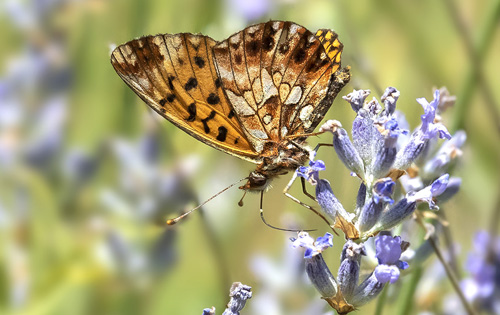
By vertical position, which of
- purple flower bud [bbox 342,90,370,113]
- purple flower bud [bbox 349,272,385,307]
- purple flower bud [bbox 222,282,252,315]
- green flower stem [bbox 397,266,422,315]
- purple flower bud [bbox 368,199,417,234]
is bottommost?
green flower stem [bbox 397,266,422,315]

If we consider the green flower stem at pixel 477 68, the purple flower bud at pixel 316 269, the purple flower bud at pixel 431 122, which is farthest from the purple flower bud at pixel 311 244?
the green flower stem at pixel 477 68

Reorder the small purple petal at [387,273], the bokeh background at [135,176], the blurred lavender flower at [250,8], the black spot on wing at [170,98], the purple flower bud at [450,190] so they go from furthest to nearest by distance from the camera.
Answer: the blurred lavender flower at [250,8], the bokeh background at [135,176], the black spot on wing at [170,98], the purple flower bud at [450,190], the small purple petal at [387,273]

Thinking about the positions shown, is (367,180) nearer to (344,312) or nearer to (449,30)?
(344,312)

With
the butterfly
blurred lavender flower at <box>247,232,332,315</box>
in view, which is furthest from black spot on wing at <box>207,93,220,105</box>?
blurred lavender flower at <box>247,232,332,315</box>

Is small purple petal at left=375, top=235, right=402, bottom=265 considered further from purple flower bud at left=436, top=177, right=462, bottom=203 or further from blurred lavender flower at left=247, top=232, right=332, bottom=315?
blurred lavender flower at left=247, top=232, right=332, bottom=315

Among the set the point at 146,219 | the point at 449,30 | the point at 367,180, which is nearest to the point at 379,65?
the point at 449,30

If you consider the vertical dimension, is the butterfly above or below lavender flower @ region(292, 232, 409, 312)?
above

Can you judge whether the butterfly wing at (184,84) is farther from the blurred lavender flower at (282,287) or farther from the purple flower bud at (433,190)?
the purple flower bud at (433,190)
